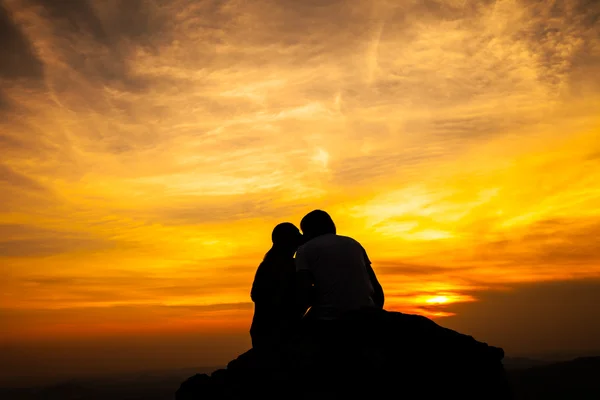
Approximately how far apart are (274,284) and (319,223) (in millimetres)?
1738

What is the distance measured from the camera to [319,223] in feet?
30.5

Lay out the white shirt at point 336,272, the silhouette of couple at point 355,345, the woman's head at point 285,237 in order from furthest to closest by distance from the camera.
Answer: the woman's head at point 285,237
the white shirt at point 336,272
the silhouette of couple at point 355,345

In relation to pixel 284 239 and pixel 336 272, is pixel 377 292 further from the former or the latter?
pixel 284 239

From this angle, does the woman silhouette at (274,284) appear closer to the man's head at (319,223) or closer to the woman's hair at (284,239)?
the woman's hair at (284,239)

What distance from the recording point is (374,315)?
28.2 ft

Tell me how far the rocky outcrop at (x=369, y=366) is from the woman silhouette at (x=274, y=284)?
0.88 m

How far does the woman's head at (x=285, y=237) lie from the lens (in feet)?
35.0

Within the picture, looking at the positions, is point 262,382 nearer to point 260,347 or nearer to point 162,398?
point 260,347

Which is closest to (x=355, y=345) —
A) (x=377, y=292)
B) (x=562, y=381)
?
(x=377, y=292)

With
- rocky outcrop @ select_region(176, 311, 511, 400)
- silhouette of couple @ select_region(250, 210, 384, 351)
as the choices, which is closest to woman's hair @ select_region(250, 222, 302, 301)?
silhouette of couple @ select_region(250, 210, 384, 351)

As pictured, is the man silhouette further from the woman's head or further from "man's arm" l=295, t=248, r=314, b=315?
the woman's head

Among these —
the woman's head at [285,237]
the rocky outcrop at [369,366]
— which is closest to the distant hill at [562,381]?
the woman's head at [285,237]

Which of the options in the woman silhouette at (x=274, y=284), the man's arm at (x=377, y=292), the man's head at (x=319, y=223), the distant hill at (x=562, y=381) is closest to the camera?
the man's head at (x=319, y=223)

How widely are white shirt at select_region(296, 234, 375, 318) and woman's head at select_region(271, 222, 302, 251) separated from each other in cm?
201
